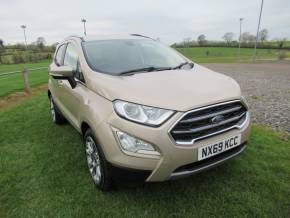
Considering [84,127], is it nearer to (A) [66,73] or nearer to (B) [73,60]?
(A) [66,73]

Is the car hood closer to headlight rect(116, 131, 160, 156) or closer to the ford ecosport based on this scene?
the ford ecosport

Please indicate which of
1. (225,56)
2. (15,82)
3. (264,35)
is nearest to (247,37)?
(264,35)

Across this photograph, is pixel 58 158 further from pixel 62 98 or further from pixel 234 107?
pixel 234 107

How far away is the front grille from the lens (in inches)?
87.7

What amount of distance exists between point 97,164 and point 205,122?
1.33m

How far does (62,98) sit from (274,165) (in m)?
3.28

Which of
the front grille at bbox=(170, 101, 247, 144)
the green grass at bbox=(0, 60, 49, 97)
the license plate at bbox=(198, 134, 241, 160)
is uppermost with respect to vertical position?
the front grille at bbox=(170, 101, 247, 144)

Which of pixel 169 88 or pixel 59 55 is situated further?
pixel 59 55

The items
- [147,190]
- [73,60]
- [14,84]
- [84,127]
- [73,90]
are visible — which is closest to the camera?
[147,190]

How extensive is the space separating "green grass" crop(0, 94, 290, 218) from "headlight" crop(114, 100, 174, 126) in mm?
983

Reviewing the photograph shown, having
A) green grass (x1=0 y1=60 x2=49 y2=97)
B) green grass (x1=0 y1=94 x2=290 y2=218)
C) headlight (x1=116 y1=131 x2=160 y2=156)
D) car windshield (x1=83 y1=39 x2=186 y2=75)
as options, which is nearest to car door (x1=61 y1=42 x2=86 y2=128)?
car windshield (x1=83 y1=39 x2=186 y2=75)

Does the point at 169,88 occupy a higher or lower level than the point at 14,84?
higher

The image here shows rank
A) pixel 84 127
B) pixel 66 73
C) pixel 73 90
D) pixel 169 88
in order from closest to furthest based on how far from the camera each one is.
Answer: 1. pixel 169 88
2. pixel 84 127
3. pixel 66 73
4. pixel 73 90

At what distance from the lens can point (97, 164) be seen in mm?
2889
